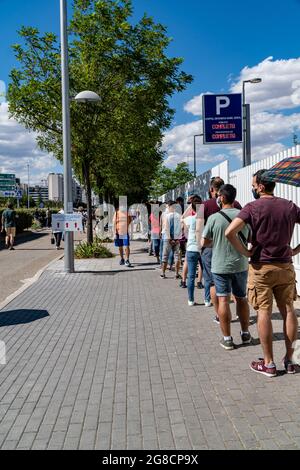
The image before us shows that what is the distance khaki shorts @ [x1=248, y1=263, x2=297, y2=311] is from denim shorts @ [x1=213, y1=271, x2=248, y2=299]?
0.74 metres

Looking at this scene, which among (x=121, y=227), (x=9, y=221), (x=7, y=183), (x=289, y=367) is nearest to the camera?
(x=289, y=367)

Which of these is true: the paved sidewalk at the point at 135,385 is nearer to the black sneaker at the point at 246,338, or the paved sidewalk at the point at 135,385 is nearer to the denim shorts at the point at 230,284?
the black sneaker at the point at 246,338

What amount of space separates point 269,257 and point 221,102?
11.9m

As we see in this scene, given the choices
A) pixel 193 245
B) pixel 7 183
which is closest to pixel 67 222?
pixel 193 245

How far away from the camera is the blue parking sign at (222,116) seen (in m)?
15.0

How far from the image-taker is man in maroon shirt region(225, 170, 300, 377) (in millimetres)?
4184

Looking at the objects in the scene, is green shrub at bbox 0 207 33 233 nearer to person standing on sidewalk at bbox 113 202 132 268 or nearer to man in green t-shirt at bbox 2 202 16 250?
man in green t-shirt at bbox 2 202 16 250

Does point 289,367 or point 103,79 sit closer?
point 289,367

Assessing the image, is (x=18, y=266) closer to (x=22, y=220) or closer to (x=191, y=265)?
(x=191, y=265)

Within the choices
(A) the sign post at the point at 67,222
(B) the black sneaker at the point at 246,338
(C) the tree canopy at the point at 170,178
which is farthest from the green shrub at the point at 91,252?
(C) the tree canopy at the point at 170,178

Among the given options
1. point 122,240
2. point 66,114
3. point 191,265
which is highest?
point 66,114

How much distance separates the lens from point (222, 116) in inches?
595

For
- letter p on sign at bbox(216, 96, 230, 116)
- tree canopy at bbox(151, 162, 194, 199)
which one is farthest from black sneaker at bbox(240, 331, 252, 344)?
tree canopy at bbox(151, 162, 194, 199)

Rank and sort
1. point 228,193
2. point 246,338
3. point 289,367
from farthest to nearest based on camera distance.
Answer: point 246,338
point 228,193
point 289,367
